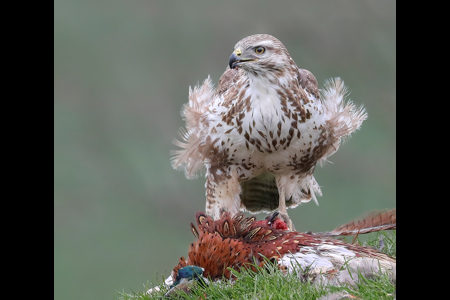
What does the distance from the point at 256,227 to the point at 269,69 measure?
1310 mm

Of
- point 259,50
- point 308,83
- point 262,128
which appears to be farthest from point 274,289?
point 308,83

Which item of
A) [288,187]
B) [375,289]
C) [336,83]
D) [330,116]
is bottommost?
[375,289]

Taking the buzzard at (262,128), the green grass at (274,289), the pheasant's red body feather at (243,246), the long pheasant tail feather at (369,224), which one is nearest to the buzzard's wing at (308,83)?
the buzzard at (262,128)

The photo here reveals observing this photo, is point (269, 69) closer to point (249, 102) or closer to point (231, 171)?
point (249, 102)

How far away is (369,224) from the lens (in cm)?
426

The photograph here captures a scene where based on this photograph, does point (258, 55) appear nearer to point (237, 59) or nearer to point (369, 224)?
point (237, 59)

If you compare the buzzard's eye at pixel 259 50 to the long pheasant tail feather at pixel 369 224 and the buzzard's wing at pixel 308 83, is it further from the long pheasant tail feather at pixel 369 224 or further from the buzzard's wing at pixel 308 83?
the long pheasant tail feather at pixel 369 224

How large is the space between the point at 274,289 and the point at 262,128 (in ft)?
5.87

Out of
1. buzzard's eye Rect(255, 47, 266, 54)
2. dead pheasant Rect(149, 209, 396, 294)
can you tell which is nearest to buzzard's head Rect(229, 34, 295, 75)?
buzzard's eye Rect(255, 47, 266, 54)

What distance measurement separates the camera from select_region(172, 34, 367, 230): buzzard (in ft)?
15.4

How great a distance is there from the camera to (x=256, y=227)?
12.7 ft

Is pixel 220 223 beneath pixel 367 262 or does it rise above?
above

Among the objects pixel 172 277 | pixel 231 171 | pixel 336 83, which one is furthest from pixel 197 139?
pixel 172 277

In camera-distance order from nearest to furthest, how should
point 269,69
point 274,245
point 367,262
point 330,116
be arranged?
1. point 367,262
2. point 274,245
3. point 269,69
4. point 330,116
